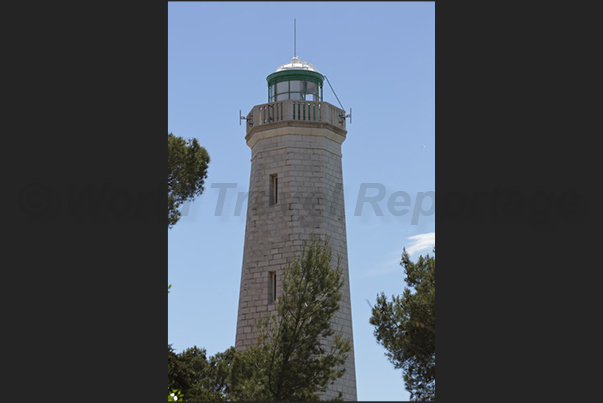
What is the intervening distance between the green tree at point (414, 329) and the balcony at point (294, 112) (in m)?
5.04

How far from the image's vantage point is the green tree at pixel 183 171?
26719mm

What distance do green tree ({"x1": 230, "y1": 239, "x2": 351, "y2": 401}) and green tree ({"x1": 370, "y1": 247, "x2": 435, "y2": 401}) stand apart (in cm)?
376

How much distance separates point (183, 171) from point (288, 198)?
121 inches

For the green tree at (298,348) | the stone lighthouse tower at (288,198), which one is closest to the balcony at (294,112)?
the stone lighthouse tower at (288,198)

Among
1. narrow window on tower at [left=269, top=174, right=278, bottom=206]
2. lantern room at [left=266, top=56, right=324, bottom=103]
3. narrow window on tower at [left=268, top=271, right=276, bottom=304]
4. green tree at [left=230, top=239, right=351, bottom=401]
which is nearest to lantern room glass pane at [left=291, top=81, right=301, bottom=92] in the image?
lantern room at [left=266, top=56, right=324, bottom=103]

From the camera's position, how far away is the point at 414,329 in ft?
85.7

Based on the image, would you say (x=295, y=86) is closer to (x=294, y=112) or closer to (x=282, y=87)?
(x=282, y=87)

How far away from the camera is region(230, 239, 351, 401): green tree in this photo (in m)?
21.1

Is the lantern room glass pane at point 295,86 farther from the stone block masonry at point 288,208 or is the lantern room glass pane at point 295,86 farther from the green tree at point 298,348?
the green tree at point 298,348

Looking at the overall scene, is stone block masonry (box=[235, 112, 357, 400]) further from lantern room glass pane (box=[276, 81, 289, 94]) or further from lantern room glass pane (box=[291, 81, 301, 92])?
lantern room glass pane (box=[276, 81, 289, 94])
